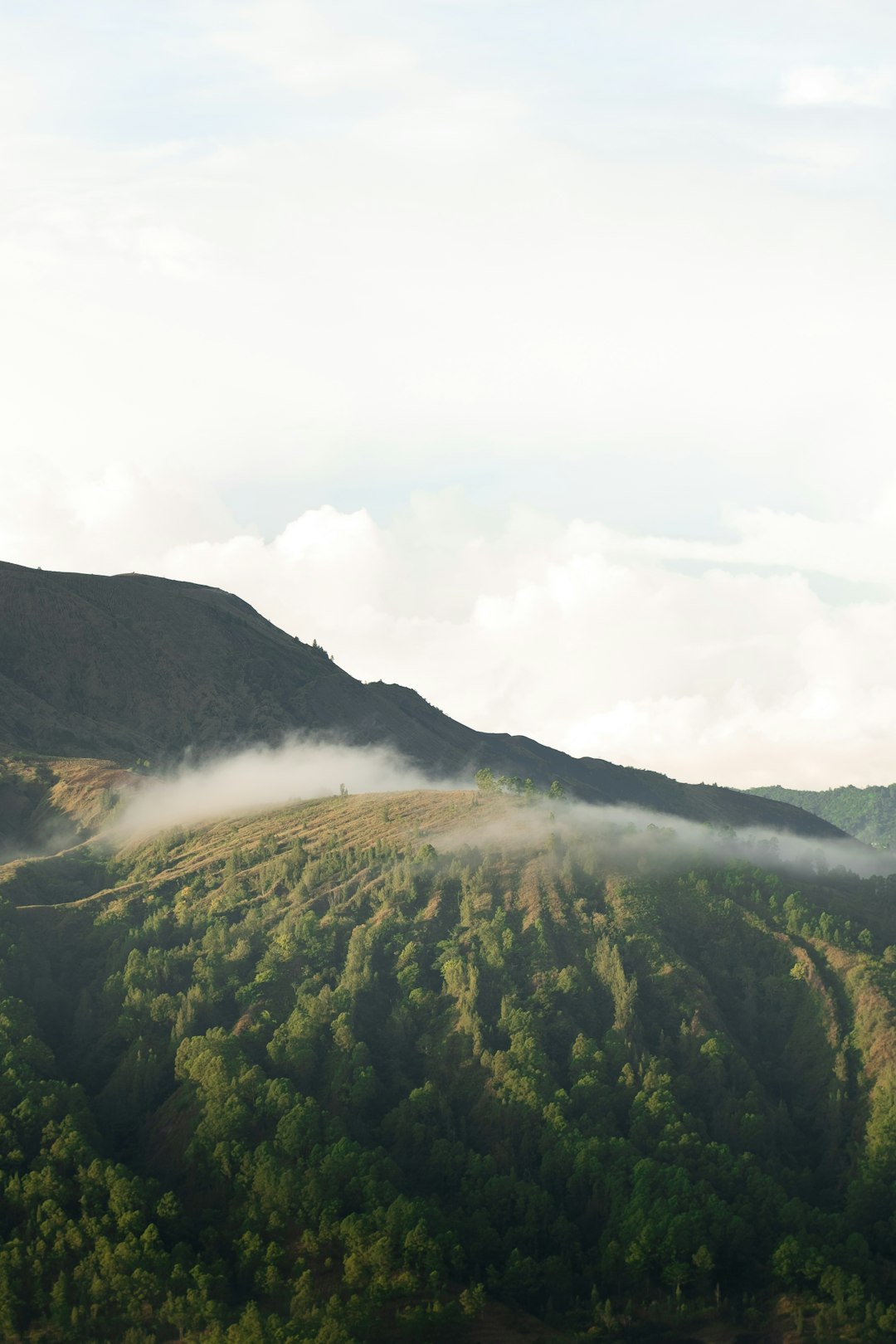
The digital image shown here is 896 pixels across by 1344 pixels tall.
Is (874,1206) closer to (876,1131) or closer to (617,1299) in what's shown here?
(876,1131)

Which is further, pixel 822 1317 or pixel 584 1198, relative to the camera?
pixel 584 1198

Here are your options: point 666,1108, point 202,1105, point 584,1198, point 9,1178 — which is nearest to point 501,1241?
point 584,1198

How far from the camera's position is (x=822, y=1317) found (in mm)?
152375

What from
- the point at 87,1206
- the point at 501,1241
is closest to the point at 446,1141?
the point at 501,1241

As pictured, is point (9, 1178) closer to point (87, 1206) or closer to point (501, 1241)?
point (87, 1206)

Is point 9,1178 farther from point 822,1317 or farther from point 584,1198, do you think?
point 822,1317

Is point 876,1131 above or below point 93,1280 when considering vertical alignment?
above

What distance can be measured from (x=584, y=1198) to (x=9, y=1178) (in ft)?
221

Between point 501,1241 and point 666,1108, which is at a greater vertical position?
point 666,1108

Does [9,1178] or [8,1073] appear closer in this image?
[9,1178]

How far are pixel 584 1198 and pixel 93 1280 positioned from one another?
57.7 m

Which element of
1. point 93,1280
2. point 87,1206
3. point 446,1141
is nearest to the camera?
point 93,1280

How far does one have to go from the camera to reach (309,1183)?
548 feet

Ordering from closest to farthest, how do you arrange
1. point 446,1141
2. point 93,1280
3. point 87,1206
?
point 93,1280 < point 87,1206 < point 446,1141
